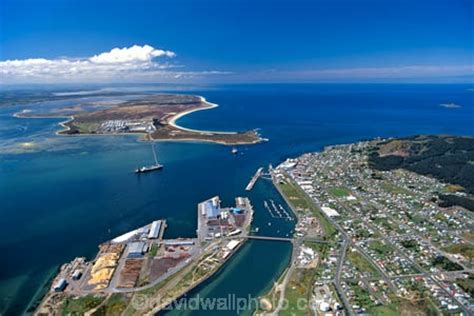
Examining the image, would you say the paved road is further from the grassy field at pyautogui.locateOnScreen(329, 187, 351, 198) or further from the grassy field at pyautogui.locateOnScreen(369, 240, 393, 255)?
the grassy field at pyautogui.locateOnScreen(329, 187, 351, 198)

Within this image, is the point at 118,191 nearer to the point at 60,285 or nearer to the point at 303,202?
the point at 60,285

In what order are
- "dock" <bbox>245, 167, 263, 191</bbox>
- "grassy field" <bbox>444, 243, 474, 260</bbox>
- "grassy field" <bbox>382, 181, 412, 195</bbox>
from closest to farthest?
"grassy field" <bbox>444, 243, 474, 260</bbox>
"grassy field" <bbox>382, 181, 412, 195</bbox>
"dock" <bbox>245, 167, 263, 191</bbox>

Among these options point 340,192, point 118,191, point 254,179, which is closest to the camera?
point 340,192

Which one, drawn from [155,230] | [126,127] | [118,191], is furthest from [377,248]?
[126,127]

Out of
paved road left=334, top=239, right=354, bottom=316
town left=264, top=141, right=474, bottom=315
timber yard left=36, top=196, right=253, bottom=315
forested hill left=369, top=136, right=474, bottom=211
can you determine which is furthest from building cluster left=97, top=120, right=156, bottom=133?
paved road left=334, top=239, right=354, bottom=316

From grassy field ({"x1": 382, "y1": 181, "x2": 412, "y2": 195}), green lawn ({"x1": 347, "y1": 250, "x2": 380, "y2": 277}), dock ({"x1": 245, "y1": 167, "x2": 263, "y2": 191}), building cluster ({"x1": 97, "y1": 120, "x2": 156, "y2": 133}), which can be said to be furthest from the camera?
building cluster ({"x1": 97, "y1": 120, "x2": 156, "y2": 133})

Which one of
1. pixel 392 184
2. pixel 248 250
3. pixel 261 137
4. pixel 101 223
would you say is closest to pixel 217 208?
pixel 248 250
